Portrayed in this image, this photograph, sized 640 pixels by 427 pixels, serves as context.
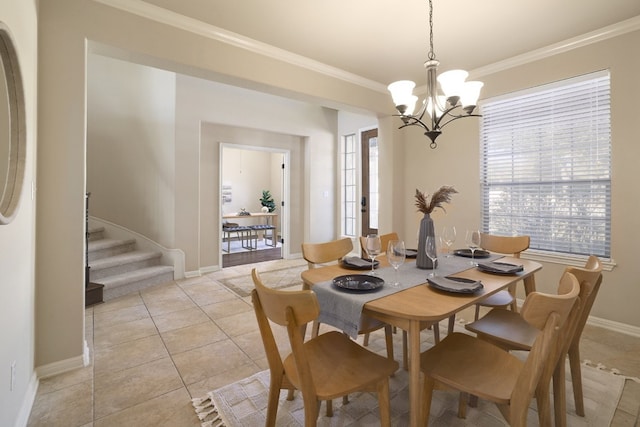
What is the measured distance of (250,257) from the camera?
239 inches

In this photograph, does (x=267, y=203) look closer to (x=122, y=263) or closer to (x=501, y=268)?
(x=122, y=263)

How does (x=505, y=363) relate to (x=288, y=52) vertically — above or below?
below

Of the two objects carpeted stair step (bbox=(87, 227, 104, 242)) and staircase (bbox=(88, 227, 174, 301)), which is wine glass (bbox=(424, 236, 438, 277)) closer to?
staircase (bbox=(88, 227, 174, 301))

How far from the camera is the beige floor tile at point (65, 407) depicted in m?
1.61

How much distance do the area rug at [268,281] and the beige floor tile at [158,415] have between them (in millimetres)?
1856

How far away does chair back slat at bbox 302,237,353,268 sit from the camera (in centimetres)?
211

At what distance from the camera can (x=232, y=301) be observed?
345 cm

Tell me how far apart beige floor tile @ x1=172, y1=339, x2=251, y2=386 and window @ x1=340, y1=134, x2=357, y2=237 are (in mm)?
3895

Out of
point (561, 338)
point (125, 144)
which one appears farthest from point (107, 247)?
point (561, 338)

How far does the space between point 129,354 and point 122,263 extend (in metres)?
2.06

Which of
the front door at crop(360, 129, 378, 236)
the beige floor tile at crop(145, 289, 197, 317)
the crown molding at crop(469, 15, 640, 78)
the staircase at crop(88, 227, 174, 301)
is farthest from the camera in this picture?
the front door at crop(360, 129, 378, 236)

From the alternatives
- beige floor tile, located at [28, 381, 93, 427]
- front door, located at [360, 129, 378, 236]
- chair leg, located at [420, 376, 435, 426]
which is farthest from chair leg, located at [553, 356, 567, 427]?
front door, located at [360, 129, 378, 236]

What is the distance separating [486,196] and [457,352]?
260cm

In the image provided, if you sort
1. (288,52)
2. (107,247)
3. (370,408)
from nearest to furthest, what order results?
(370,408), (288,52), (107,247)
